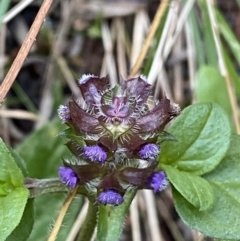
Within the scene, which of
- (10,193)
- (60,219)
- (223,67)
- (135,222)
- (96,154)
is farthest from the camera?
(135,222)

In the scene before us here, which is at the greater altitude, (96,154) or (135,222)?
(135,222)

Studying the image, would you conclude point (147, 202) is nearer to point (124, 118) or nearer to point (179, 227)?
point (179, 227)

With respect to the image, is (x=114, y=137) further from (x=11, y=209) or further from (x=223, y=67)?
(x=223, y=67)

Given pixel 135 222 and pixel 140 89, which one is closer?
pixel 140 89

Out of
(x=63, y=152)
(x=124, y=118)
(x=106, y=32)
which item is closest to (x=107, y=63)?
(x=106, y=32)

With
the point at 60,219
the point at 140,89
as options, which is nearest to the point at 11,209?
the point at 60,219

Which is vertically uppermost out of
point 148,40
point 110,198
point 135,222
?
point 148,40

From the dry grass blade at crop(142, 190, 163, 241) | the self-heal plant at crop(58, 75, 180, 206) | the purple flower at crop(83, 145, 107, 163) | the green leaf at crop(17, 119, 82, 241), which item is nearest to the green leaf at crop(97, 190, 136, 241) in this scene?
the self-heal plant at crop(58, 75, 180, 206)
